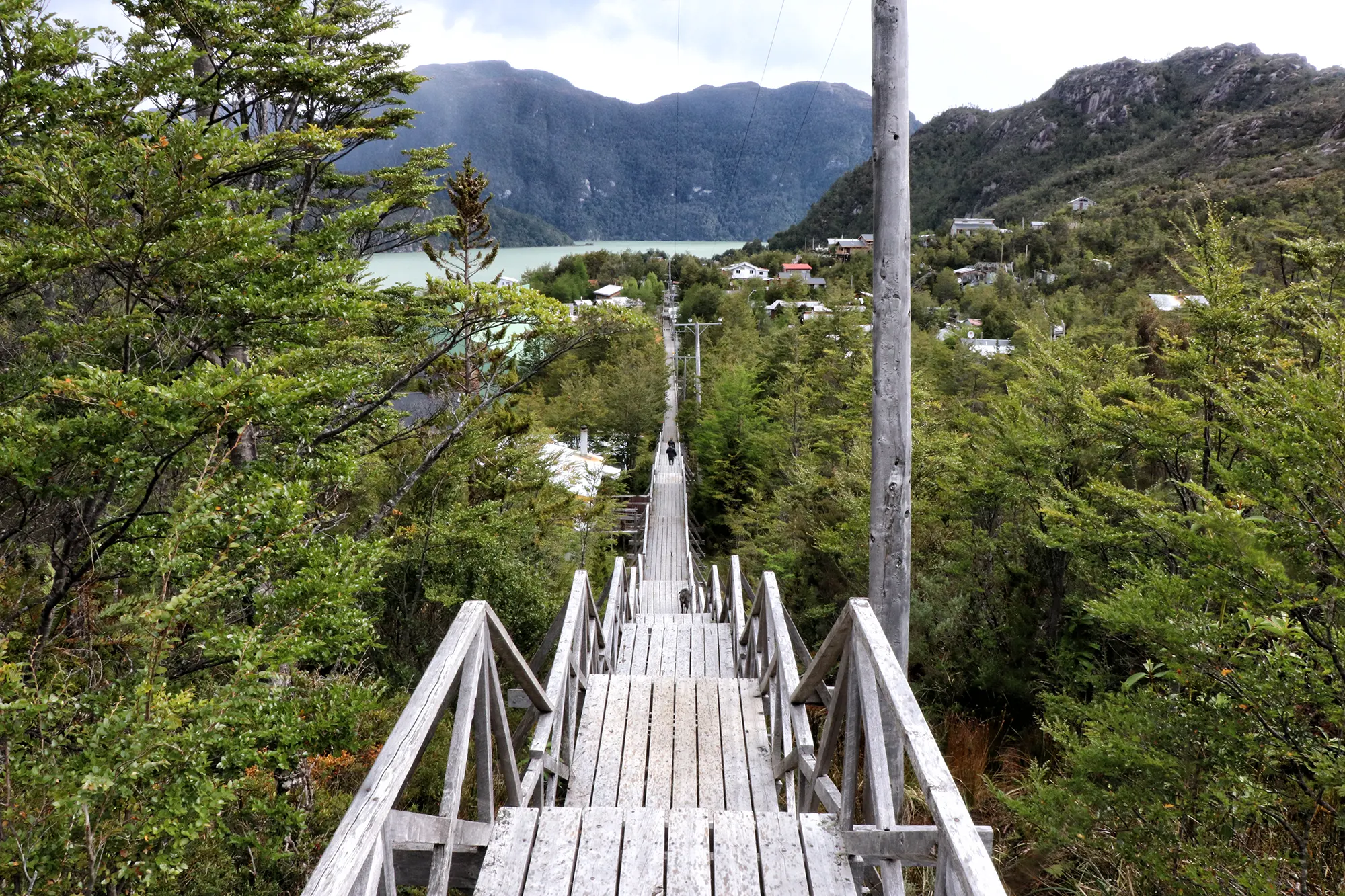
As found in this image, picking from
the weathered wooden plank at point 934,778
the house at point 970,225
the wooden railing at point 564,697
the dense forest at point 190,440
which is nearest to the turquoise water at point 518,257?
the house at point 970,225

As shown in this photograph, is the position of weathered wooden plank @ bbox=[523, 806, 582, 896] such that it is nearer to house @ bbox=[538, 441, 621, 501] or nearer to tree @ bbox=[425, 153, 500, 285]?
tree @ bbox=[425, 153, 500, 285]

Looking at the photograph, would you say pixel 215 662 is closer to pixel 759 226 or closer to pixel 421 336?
pixel 421 336

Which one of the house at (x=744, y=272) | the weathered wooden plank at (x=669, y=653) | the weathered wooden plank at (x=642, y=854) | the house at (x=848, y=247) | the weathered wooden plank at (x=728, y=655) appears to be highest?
the house at (x=848, y=247)

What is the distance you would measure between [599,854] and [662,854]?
224 millimetres

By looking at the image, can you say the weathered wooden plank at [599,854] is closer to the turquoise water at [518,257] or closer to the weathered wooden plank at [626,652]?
the weathered wooden plank at [626,652]

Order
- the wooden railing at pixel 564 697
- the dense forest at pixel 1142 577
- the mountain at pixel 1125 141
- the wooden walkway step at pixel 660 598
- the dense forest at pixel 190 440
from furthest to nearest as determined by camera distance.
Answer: the mountain at pixel 1125 141 → the wooden walkway step at pixel 660 598 → the dense forest at pixel 1142 577 → the dense forest at pixel 190 440 → the wooden railing at pixel 564 697

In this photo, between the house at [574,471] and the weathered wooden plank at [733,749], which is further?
the house at [574,471]

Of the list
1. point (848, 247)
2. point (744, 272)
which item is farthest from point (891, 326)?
point (848, 247)

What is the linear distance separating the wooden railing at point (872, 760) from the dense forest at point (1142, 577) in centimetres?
224

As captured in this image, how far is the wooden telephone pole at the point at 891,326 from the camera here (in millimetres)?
3420

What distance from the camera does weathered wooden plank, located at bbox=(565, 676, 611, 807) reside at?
3.36m

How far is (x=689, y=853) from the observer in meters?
2.38

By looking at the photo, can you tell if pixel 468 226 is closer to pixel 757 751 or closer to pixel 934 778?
pixel 757 751

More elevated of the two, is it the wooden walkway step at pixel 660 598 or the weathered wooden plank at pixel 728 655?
the weathered wooden plank at pixel 728 655
